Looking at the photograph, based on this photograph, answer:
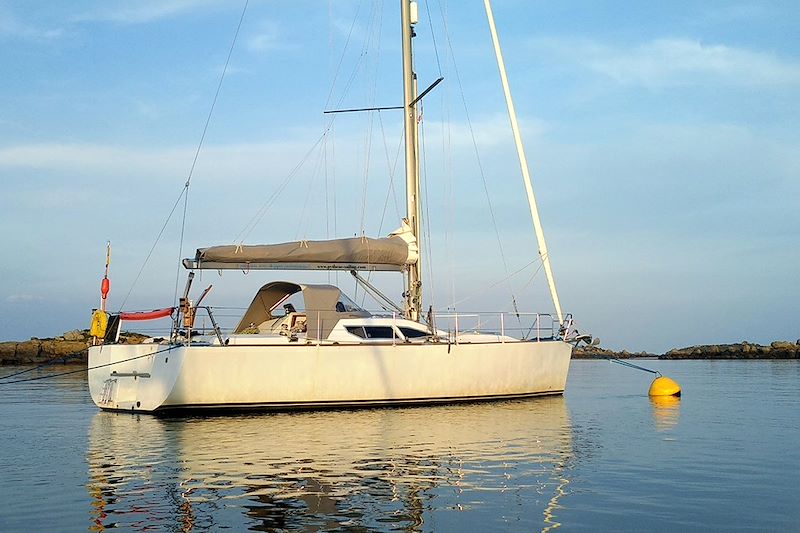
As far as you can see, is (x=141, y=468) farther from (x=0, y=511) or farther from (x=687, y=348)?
(x=687, y=348)

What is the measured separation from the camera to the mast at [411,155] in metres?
21.5

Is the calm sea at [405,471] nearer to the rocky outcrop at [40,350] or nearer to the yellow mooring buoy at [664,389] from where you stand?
the yellow mooring buoy at [664,389]

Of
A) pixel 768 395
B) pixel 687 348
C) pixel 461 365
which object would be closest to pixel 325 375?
pixel 461 365

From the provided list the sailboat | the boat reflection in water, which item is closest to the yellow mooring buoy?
the sailboat

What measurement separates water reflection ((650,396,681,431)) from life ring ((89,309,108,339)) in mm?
12170

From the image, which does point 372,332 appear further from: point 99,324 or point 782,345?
point 782,345

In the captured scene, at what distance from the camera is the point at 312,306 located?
736 inches

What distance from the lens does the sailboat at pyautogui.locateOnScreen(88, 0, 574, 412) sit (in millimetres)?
17438

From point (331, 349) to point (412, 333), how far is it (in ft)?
8.10

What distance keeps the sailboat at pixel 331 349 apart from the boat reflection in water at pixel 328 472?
858mm

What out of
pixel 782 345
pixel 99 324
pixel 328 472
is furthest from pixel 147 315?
pixel 782 345

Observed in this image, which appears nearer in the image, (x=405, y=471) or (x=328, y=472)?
(x=328, y=472)

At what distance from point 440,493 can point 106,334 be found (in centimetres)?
1239

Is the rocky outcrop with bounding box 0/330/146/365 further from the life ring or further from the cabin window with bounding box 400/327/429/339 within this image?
the cabin window with bounding box 400/327/429/339
